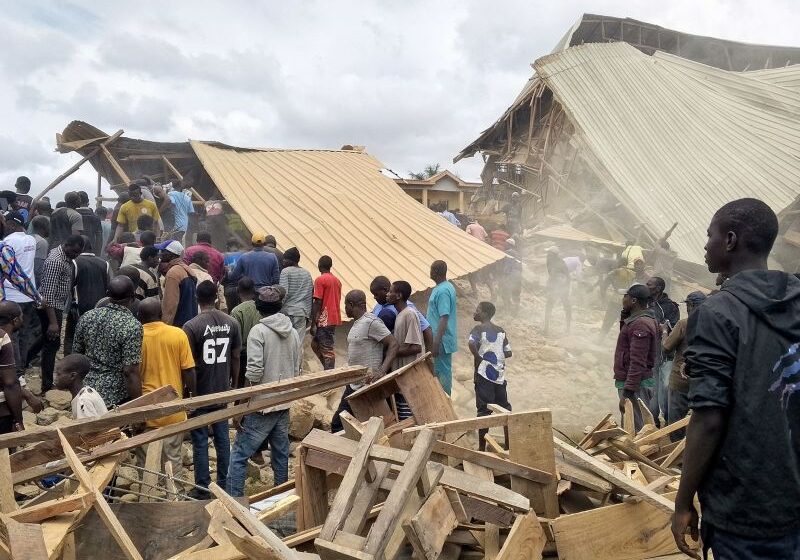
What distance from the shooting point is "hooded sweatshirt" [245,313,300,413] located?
16.5 ft

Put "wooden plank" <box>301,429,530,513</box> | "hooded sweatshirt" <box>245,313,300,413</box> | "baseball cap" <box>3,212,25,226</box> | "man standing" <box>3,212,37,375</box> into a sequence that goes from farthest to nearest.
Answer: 1. "baseball cap" <box>3,212,25,226</box>
2. "man standing" <box>3,212,37,375</box>
3. "hooded sweatshirt" <box>245,313,300,413</box>
4. "wooden plank" <box>301,429,530,513</box>

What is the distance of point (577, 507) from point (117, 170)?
9.88 meters

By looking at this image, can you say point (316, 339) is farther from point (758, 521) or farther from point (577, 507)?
point (758, 521)

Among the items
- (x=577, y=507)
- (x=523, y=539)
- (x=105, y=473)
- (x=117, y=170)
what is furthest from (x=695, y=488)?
(x=117, y=170)

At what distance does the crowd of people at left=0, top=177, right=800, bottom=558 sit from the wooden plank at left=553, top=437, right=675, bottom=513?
1.63ft

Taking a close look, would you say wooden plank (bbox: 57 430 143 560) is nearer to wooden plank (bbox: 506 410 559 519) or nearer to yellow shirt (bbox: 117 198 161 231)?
wooden plank (bbox: 506 410 559 519)

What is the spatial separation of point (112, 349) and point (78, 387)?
0.36m

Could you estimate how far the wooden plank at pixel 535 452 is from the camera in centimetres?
338

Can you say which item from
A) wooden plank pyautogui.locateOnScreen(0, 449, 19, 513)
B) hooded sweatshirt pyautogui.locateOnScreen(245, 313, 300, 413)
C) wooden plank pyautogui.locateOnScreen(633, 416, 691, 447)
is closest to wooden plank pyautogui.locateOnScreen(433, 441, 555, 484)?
wooden plank pyautogui.locateOnScreen(633, 416, 691, 447)

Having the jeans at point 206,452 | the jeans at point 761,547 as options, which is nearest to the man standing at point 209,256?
the jeans at point 206,452

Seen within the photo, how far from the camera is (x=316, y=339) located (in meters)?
8.02

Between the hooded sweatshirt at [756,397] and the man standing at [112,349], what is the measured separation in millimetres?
3735

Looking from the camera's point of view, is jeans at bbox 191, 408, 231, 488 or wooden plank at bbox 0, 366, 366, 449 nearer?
wooden plank at bbox 0, 366, 366, 449

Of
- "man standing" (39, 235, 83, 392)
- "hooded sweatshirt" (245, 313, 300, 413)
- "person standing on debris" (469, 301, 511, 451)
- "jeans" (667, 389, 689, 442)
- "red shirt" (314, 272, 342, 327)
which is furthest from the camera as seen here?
"red shirt" (314, 272, 342, 327)
